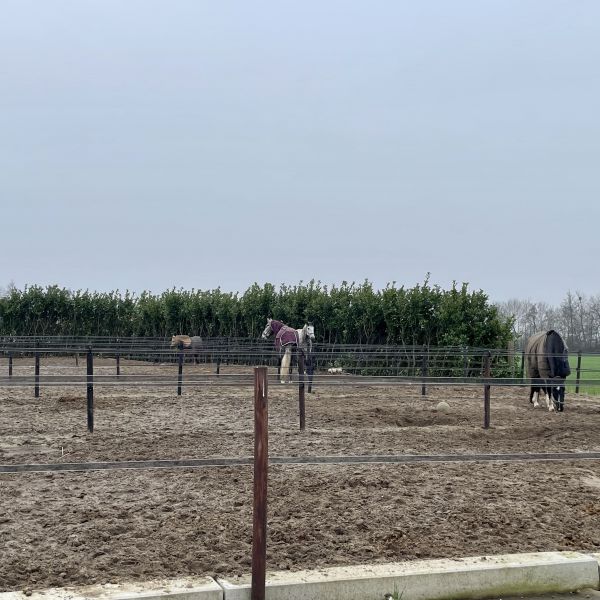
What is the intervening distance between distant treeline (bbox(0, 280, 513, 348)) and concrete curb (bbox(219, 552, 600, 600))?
1420 centimetres

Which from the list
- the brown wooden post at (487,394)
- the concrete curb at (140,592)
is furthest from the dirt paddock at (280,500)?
the brown wooden post at (487,394)

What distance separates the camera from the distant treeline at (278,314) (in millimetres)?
18703

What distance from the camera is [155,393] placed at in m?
13.6

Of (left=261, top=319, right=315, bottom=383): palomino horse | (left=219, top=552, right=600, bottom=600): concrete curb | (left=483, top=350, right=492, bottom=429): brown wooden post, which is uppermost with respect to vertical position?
(left=261, top=319, right=315, bottom=383): palomino horse

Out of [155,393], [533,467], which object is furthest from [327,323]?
[533,467]

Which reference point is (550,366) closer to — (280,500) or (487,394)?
(487,394)

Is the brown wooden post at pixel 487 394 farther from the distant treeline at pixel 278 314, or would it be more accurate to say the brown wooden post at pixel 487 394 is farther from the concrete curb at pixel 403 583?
the distant treeline at pixel 278 314

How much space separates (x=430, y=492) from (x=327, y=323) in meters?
17.1

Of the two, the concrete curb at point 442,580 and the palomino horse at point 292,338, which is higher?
the palomino horse at point 292,338

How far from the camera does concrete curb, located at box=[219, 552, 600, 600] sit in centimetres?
373

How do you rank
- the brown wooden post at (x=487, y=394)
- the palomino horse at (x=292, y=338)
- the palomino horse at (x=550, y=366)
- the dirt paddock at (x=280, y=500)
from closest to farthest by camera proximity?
the dirt paddock at (x=280, y=500), the brown wooden post at (x=487, y=394), the palomino horse at (x=550, y=366), the palomino horse at (x=292, y=338)

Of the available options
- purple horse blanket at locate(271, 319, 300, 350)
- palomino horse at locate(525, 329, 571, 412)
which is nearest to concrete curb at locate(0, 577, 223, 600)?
palomino horse at locate(525, 329, 571, 412)

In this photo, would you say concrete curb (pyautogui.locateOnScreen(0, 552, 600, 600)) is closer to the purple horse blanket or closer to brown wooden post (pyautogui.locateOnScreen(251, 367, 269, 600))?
brown wooden post (pyautogui.locateOnScreen(251, 367, 269, 600))

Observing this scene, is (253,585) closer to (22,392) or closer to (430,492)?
(430,492)
